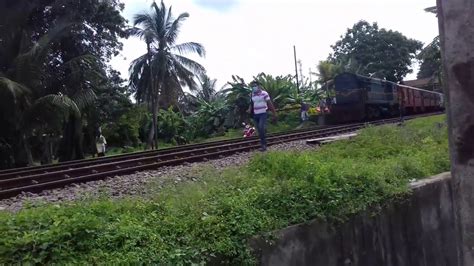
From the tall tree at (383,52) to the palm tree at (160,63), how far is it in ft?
97.4

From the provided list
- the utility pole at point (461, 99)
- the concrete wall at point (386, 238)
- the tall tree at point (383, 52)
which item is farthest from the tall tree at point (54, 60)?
the tall tree at point (383, 52)

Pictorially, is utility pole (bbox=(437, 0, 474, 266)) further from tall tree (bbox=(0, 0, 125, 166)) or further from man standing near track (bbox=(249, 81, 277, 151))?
tall tree (bbox=(0, 0, 125, 166))

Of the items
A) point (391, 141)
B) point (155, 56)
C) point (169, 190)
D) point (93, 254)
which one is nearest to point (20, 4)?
point (155, 56)

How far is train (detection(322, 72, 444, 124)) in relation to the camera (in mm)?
26109

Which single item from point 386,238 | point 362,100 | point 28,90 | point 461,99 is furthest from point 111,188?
point 362,100

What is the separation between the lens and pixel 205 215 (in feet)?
12.9

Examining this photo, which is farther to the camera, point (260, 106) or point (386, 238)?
point (260, 106)

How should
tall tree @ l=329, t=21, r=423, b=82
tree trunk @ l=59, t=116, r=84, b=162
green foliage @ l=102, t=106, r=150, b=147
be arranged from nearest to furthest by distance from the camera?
tree trunk @ l=59, t=116, r=84, b=162 < green foliage @ l=102, t=106, r=150, b=147 < tall tree @ l=329, t=21, r=423, b=82

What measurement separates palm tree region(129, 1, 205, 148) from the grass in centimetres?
3003

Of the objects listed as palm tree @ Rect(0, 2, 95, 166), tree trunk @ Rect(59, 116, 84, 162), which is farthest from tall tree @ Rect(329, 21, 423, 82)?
palm tree @ Rect(0, 2, 95, 166)

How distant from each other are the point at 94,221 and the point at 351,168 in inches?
123

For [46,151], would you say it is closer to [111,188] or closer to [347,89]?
[347,89]

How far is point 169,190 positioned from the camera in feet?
16.8

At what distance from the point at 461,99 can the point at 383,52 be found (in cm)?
6507
